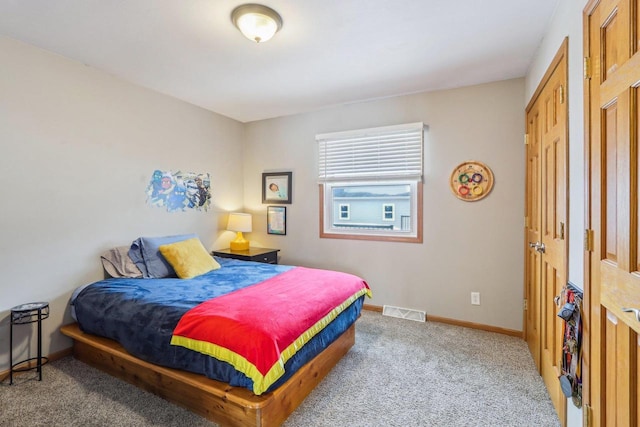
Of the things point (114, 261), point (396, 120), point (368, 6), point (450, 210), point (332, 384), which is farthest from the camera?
point (396, 120)

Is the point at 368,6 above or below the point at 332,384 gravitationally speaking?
above

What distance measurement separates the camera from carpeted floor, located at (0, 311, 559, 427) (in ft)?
5.91

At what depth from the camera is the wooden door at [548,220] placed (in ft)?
5.76

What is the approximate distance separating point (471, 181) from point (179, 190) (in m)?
3.20

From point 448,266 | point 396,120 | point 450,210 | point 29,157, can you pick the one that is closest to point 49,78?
point 29,157

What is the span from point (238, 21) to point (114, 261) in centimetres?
234

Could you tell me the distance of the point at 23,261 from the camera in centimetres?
233

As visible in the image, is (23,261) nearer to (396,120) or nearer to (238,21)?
(238,21)

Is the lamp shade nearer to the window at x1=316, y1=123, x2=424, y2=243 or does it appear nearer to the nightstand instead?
the nightstand

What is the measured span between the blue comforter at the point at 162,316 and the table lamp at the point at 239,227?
4.13 ft

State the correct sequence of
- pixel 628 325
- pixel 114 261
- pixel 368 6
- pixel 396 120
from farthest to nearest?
pixel 396 120, pixel 114 261, pixel 368 6, pixel 628 325

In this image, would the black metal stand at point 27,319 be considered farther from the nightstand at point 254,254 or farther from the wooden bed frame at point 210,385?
the nightstand at point 254,254

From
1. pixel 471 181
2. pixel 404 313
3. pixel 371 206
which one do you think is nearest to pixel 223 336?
pixel 404 313

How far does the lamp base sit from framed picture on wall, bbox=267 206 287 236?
368 mm
